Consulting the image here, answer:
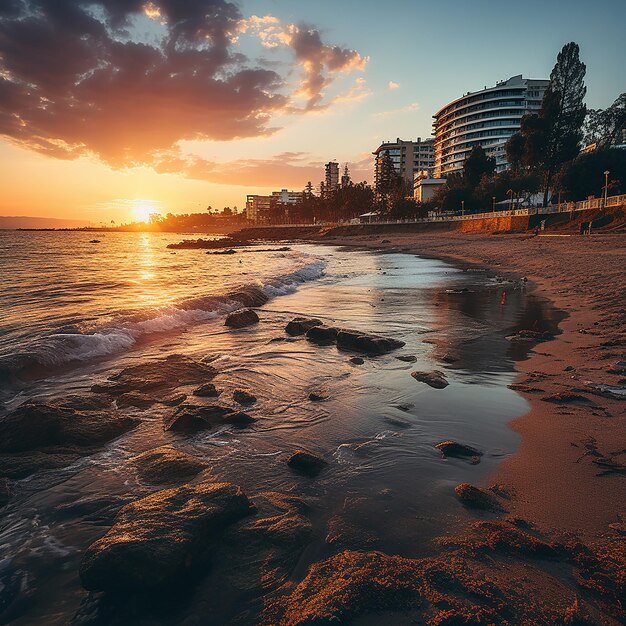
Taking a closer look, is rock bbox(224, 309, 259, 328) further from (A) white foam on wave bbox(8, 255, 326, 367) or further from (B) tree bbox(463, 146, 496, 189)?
(B) tree bbox(463, 146, 496, 189)

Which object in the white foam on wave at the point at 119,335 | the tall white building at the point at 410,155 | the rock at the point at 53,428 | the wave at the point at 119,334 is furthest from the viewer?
the tall white building at the point at 410,155

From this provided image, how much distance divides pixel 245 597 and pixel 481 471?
9.59 ft

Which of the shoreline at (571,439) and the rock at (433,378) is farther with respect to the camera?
the rock at (433,378)

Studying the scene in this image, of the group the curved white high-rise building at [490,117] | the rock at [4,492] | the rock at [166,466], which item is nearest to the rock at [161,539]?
the rock at [166,466]

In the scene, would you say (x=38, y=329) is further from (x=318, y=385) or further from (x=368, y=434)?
(x=368, y=434)

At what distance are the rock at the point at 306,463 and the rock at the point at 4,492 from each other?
10.2ft

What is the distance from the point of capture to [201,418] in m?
6.04

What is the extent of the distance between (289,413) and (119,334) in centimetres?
736

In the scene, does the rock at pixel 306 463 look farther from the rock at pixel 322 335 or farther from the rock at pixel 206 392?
the rock at pixel 322 335

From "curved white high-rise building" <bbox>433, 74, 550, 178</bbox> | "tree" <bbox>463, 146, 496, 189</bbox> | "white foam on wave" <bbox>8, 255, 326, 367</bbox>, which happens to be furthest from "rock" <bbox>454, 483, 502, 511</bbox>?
"curved white high-rise building" <bbox>433, 74, 550, 178</bbox>

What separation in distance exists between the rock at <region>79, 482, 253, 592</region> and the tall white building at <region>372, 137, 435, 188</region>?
180 metres

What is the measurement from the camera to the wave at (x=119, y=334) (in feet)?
29.1

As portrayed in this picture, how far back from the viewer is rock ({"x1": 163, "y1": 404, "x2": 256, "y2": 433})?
19.5 feet

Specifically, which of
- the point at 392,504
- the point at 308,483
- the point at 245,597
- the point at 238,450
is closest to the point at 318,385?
the point at 238,450
